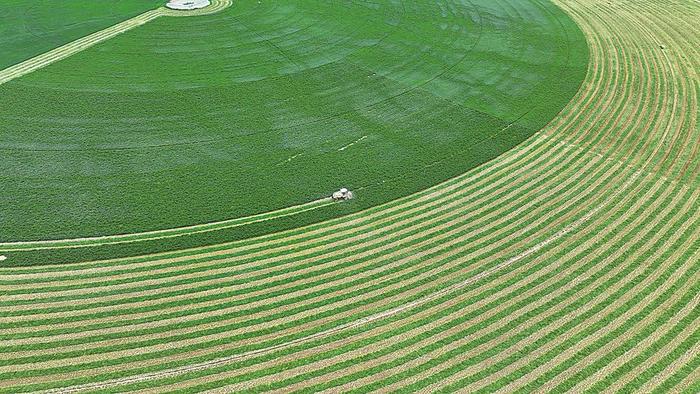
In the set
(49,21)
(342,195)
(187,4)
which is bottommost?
(342,195)

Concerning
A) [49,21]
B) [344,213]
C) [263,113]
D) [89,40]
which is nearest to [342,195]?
[344,213]

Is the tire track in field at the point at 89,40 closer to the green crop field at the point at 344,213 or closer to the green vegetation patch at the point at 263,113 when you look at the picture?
the green crop field at the point at 344,213

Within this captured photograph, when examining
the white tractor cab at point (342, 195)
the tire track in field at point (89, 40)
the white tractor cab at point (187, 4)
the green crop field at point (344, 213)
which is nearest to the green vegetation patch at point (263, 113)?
the green crop field at point (344, 213)

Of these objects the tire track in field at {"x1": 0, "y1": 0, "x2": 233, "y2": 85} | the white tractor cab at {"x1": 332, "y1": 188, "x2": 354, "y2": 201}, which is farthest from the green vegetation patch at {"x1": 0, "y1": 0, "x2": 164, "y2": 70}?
the white tractor cab at {"x1": 332, "y1": 188, "x2": 354, "y2": 201}

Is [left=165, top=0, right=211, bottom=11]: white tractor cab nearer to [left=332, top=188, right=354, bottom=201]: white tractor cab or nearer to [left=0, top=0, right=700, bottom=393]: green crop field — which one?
[left=0, top=0, right=700, bottom=393]: green crop field

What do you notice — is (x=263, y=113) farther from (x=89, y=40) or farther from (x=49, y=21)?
(x=49, y=21)

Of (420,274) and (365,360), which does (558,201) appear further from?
(365,360)
